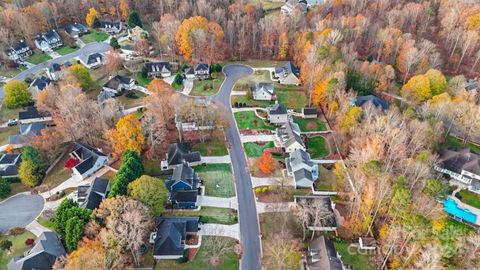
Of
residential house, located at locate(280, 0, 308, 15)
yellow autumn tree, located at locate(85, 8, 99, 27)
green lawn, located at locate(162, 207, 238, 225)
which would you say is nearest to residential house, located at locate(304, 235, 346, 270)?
green lawn, located at locate(162, 207, 238, 225)

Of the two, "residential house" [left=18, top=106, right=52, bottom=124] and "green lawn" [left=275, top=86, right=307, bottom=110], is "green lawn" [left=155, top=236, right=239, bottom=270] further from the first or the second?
"residential house" [left=18, top=106, right=52, bottom=124]

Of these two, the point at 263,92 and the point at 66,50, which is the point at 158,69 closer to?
the point at 263,92

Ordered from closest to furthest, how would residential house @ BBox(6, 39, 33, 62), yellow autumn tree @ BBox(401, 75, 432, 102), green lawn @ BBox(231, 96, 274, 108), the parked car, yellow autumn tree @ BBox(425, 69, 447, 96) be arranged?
the parked car → yellow autumn tree @ BBox(401, 75, 432, 102) → yellow autumn tree @ BBox(425, 69, 447, 96) → green lawn @ BBox(231, 96, 274, 108) → residential house @ BBox(6, 39, 33, 62)

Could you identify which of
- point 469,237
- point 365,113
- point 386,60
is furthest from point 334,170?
point 386,60

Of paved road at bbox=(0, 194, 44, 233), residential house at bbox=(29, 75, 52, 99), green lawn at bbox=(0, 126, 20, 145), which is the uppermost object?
residential house at bbox=(29, 75, 52, 99)

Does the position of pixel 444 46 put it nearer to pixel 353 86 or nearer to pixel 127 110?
pixel 353 86

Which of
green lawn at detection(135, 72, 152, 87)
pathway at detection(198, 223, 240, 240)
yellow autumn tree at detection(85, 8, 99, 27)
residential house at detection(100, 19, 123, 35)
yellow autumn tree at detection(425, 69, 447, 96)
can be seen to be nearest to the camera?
pathway at detection(198, 223, 240, 240)
